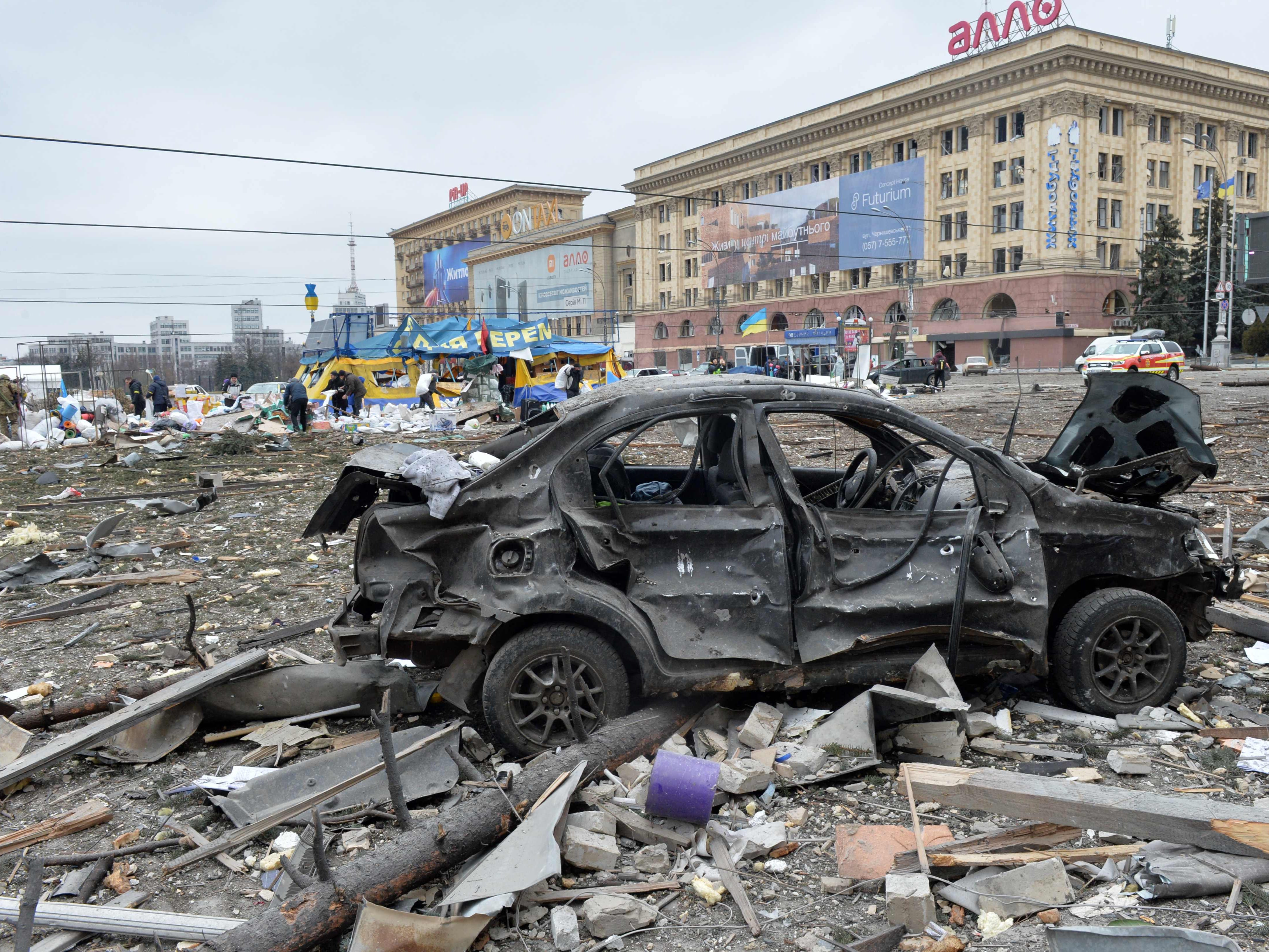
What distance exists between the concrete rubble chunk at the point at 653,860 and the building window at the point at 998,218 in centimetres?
A: 6227

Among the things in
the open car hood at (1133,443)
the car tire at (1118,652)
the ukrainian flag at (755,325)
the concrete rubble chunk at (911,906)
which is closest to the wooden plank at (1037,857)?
the concrete rubble chunk at (911,906)

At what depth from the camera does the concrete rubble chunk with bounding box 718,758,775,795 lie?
154 inches

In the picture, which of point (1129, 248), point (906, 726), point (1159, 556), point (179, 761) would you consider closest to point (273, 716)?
point (179, 761)

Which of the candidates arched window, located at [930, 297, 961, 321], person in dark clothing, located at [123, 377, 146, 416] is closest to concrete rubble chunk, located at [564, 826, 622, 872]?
person in dark clothing, located at [123, 377, 146, 416]

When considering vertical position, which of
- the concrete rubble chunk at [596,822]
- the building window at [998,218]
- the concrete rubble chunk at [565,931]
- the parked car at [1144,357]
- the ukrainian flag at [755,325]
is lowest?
the concrete rubble chunk at [565,931]

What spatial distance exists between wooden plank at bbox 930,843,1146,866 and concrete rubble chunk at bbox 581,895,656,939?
107 cm

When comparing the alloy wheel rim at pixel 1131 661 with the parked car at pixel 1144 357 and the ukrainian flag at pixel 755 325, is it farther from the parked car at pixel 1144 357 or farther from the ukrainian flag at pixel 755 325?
the ukrainian flag at pixel 755 325

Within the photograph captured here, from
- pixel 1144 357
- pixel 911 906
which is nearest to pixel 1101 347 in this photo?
pixel 1144 357

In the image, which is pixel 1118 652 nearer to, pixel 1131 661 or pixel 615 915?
pixel 1131 661

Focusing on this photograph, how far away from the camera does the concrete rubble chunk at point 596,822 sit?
3.62 metres

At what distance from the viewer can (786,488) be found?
449cm

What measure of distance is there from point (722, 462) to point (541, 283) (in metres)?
98.1

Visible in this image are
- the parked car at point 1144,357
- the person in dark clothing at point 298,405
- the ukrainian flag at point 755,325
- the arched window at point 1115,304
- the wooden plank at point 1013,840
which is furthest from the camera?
the arched window at point 1115,304

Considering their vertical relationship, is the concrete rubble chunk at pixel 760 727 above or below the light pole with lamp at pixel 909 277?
below
